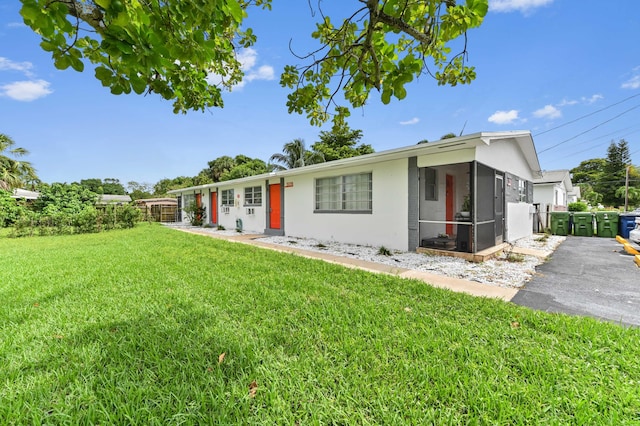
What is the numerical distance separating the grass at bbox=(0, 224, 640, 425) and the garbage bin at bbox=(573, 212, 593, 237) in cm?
1163

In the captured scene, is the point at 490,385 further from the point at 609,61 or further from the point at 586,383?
the point at 609,61

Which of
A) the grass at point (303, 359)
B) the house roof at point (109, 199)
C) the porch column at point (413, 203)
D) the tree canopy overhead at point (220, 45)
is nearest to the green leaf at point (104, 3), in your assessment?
the tree canopy overhead at point (220, 45)

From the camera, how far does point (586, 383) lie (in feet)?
6.10

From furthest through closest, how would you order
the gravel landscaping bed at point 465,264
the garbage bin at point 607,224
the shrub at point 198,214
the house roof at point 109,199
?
the shrub at point 198,214 < the house roof at point 109,199 < the garbage bin at point 607,224 < the gravel landscaping bed at point 465,264

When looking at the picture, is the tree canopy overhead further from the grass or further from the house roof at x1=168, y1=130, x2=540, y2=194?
the house roof at x1=168, y1=130, x2=540, y2=194

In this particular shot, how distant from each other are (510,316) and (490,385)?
1.44 m

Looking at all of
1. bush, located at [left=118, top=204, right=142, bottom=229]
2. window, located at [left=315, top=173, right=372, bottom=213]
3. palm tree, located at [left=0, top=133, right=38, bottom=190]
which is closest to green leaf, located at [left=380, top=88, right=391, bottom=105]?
window, located at [left=315, top=173, right=372, bottom=213]

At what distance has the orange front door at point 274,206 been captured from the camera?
12023 mm

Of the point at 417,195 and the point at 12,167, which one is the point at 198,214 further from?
the point at 12,167

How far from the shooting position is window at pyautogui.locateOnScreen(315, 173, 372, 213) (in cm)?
852

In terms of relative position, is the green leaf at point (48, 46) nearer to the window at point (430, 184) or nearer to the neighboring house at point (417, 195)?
the neighboring house at point (417, 195)

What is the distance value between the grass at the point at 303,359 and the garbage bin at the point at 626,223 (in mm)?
11249

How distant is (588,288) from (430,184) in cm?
483

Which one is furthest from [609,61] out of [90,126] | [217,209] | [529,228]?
[90,126]
